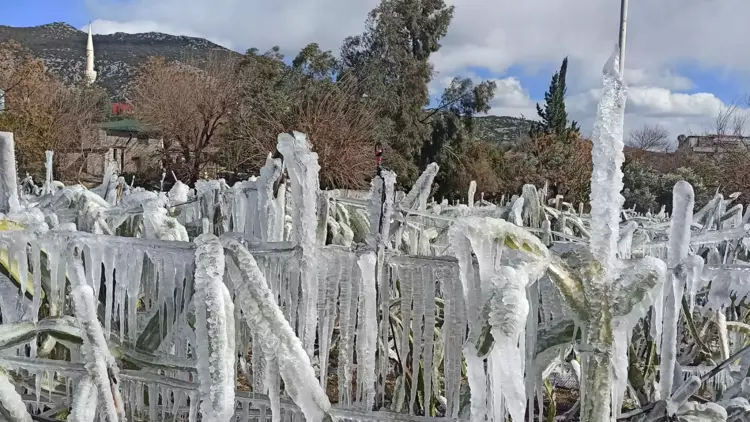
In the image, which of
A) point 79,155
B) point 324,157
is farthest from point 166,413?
point 79,155

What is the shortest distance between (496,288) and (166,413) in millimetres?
845

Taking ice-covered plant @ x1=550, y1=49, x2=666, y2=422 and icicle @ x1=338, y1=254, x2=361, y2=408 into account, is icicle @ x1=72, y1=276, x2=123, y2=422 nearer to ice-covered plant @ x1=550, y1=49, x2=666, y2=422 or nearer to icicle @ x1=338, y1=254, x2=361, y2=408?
icicle @ x1=338, y1=254, x2=361, y2=408

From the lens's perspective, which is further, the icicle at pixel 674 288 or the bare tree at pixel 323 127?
the bare tree at pixel 323 127

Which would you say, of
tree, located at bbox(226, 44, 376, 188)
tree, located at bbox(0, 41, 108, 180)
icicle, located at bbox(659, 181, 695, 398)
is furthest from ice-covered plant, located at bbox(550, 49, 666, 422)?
tree, located at bbox(0, 41, 108, 180)

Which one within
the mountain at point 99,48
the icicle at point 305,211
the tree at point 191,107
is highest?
the mountain at point 99,48

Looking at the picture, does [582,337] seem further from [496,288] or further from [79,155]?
[79,155]

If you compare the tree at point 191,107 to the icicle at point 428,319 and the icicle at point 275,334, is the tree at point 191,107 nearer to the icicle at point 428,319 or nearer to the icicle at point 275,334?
the icicle at point 428,319

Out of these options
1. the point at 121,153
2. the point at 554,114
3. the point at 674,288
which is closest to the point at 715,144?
the point at 554,114

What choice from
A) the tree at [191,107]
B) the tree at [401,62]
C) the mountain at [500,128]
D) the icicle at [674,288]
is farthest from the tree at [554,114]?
the icicle at [674,288]

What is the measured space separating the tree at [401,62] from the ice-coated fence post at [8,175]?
2037cm

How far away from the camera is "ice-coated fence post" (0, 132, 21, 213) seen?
1.33 metres

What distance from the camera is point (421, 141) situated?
888 inches

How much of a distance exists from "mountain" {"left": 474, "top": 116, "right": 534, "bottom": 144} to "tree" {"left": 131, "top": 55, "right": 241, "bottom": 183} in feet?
29.4

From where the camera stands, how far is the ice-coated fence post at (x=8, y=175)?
1.33 m
